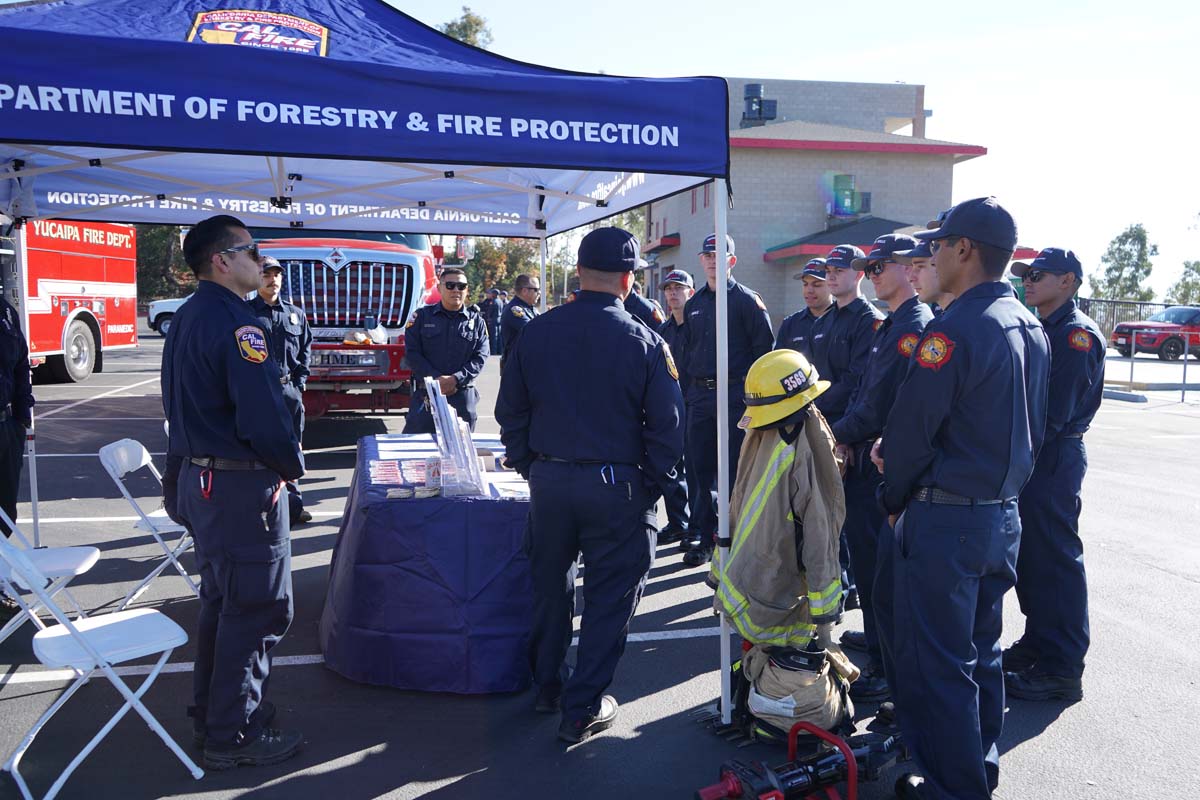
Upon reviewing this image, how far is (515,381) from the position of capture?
3.68 m

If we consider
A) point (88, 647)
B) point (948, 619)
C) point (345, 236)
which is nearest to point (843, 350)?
point (948, 619)

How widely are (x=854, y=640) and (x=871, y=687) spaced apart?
670 millimetres

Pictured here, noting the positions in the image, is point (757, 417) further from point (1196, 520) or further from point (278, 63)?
point (1196, 520)

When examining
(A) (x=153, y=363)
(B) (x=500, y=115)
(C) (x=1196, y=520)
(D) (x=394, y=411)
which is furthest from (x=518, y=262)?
(B) (x=500, y=115)

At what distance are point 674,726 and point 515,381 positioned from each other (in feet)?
5.45

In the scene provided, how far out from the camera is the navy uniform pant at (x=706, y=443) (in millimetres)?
6074

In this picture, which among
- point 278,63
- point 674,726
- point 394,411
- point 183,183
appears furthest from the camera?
point 394,411

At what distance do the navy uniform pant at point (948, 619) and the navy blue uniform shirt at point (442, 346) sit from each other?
4.87 metres

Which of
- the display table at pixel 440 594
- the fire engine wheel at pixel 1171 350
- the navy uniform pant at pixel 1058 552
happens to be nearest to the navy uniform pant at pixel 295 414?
the display table at pixel 440 594

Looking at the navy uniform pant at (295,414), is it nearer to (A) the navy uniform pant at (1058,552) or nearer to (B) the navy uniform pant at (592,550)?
(B) the navy uniform pant at (592,550)

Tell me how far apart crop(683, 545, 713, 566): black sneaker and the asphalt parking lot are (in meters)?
0.11

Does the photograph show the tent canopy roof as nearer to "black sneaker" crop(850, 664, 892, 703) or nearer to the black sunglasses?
the black sunglasses

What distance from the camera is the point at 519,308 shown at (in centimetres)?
808

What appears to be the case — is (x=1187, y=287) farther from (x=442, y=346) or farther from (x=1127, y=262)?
(x=442, y=346)
